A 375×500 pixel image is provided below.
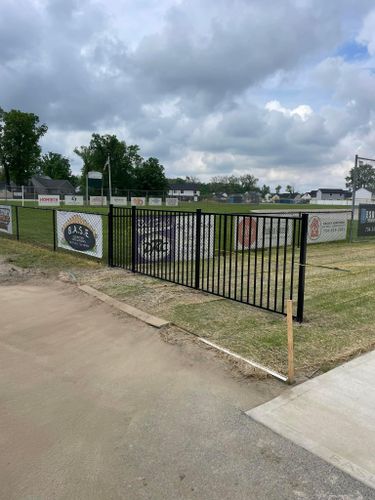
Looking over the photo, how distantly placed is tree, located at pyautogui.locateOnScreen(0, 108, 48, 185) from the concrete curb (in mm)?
82294

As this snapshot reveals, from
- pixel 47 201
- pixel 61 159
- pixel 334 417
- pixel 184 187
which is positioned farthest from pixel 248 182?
pixel 334 417

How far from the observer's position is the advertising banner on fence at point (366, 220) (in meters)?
17.3

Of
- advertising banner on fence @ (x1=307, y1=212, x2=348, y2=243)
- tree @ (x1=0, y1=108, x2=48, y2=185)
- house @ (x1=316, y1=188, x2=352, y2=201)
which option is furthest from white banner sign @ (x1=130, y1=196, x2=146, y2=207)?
house @ (x1=316, y1=188, x2=352, y2=201)

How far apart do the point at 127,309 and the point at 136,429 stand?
3178 millimetres

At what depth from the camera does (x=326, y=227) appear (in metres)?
16.7

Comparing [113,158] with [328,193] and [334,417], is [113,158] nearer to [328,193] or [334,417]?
[328,193]

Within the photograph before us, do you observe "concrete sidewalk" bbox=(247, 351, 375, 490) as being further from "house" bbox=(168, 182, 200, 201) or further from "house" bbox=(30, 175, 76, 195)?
"house" bbox=(168, 182, 200, 201)

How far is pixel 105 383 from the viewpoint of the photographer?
12.9ft

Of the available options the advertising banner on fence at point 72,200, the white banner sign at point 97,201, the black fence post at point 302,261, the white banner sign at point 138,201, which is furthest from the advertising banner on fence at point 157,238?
the white banner sign at point 97,201

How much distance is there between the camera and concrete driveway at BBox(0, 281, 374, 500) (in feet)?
8.44

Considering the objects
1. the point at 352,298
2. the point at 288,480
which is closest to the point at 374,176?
the point at 352,298

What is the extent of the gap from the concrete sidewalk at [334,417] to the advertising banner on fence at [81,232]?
7.40 metres

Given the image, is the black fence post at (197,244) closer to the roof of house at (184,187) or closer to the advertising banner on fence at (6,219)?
the advertising banner on fence at (6,219)

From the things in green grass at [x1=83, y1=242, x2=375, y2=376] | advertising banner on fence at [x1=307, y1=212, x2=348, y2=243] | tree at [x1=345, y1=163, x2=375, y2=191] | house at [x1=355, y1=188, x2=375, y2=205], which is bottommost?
green grass at [x1=83, y1=242, x2=375, y2=376]
